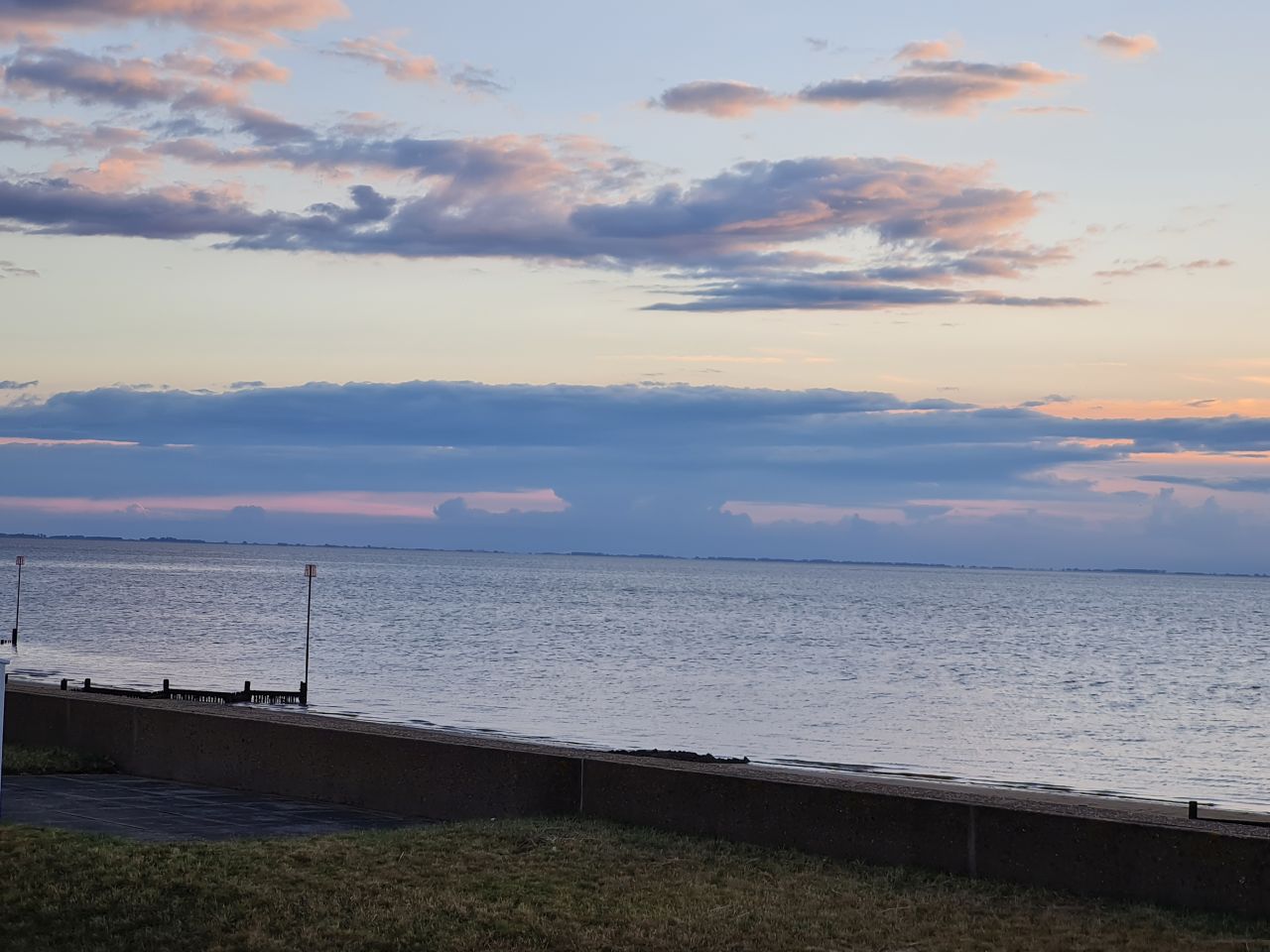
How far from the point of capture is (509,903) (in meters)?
8.21

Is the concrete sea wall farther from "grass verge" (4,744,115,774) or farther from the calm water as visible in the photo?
the calm water

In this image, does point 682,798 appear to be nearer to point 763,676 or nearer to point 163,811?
point 163,811

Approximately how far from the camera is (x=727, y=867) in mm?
9477

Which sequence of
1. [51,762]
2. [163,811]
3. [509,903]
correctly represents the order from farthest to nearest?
1. [51,762]
2. [163,811]
3. [509,903]

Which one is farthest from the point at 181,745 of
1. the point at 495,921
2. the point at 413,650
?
the point at 413,650

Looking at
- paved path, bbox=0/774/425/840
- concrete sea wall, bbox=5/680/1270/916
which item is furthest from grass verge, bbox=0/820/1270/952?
paved path, bbox=0/774/425/840

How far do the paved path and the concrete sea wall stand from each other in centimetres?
32

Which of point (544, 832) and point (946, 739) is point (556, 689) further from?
point (544, 832)

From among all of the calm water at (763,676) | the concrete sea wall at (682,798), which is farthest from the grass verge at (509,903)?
the calm water at (763,676)

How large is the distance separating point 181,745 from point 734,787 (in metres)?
5.62

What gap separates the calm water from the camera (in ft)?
108

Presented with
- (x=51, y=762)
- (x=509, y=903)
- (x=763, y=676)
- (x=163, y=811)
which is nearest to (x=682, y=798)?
(x=509, y=903)

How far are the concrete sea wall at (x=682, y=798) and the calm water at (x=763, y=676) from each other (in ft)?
58.2

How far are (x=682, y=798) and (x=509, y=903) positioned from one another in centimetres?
270
